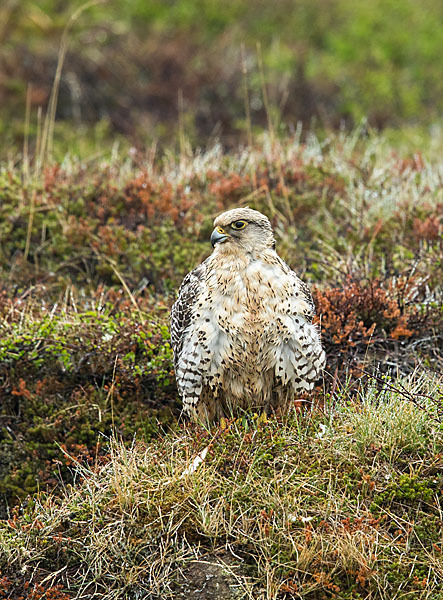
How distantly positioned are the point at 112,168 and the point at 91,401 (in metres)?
3.51

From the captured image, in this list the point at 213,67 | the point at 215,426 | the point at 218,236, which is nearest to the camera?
the point at 218,236

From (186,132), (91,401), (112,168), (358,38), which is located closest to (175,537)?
(91,401)

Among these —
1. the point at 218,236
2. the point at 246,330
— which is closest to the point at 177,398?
the point at 246,330

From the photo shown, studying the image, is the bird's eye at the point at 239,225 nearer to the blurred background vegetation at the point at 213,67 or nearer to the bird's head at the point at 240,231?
the bird's head at the point at 240,231

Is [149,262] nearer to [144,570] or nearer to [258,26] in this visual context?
[144,570]

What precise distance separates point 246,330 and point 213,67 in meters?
8.98

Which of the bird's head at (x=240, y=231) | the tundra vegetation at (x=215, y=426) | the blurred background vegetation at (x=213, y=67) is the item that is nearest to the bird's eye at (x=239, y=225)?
the bird's head at (x=240, y=231)

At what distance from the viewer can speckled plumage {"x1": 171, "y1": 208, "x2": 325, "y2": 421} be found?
441 cm

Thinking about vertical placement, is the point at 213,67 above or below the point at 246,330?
above

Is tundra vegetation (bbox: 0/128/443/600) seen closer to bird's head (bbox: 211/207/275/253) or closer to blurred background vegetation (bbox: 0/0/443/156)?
bird's head (bbox: 211/207/275/253)

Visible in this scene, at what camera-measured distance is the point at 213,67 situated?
1245cm

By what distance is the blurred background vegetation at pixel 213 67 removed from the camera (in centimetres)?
1160

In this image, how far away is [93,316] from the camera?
5.70 m

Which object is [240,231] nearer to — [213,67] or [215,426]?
[215,426]
